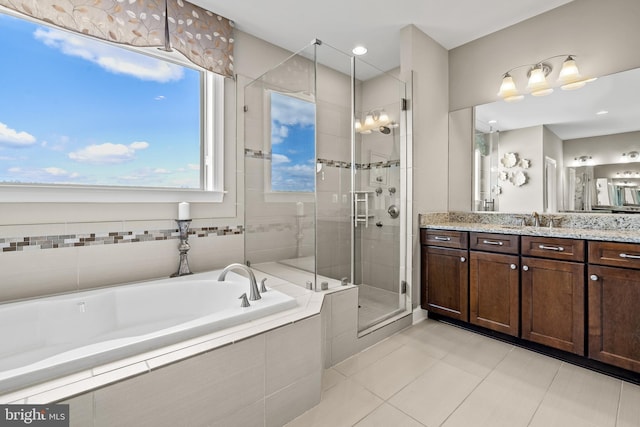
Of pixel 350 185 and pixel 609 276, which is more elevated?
pixel 350 185

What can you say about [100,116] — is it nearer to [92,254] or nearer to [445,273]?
[92,254]

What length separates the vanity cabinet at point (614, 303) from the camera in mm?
1655

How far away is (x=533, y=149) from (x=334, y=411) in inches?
102

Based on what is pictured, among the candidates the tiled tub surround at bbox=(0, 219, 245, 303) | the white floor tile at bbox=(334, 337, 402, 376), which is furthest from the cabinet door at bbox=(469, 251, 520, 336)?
the tiled tub surround at bbox=(0, 219, 245, 303)

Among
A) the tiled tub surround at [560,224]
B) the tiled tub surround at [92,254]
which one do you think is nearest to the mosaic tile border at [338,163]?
the tiled tub surround at [560,224]

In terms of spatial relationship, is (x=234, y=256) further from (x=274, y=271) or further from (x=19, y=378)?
(x=19, y=378)

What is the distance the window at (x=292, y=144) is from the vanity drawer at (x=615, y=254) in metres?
1.85

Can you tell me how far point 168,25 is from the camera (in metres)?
2.10

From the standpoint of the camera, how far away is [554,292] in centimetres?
194

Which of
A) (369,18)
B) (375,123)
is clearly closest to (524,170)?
(375,123)

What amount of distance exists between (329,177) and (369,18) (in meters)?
1.38

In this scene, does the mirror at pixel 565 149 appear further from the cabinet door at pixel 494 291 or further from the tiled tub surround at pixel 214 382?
the tiled tub surround at pixel 214 382

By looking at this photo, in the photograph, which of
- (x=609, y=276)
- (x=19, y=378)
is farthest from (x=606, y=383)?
(x=19, y=378)

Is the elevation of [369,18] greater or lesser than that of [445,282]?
greater
